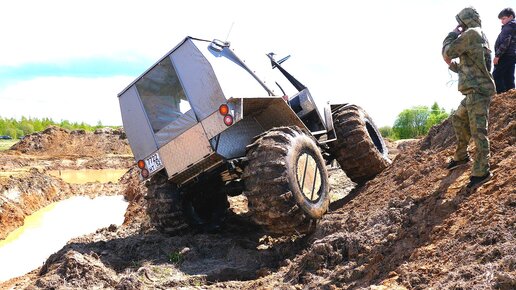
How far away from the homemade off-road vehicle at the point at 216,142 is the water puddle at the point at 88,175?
20345 millimetres

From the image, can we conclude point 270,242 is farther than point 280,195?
Yes

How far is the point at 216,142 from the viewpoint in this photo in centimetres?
725

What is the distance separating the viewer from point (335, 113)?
1010 cm

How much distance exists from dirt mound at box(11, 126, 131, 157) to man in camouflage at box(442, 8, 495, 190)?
3315 centimetres

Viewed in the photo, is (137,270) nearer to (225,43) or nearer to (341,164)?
(225,43)

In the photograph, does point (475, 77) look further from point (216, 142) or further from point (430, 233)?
point (216, 142)

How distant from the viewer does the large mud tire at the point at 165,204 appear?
8.11m

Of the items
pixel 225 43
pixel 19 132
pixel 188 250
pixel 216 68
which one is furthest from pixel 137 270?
pixel 19 132

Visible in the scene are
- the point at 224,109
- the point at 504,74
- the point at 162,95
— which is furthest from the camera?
the point at 504,74

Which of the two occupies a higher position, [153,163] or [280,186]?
[153,163]

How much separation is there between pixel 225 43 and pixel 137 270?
10.9 ft

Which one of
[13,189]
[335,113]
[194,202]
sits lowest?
[194,202]

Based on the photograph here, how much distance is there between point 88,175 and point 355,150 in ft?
74.4

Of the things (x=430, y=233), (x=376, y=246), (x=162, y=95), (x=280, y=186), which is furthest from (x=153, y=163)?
(x=430, y=233)
